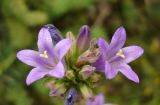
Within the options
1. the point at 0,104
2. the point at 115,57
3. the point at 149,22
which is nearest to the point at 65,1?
the point at 149,22

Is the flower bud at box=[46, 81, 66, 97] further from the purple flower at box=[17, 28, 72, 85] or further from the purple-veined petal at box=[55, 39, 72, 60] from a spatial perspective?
the purple-veined petal at box=[55, 39, 72, 60]

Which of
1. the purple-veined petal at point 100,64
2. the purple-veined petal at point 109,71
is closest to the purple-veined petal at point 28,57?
the purple-veined petal at point 100,64

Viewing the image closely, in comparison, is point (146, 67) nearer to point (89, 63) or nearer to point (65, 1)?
point (65, 1)

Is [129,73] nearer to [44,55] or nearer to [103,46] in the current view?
[103,46]

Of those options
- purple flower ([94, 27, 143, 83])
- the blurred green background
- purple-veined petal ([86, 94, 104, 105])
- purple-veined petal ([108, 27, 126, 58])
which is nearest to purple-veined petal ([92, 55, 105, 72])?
purple flower ([94, 27, 143, 83])

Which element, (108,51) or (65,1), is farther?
(65,1)

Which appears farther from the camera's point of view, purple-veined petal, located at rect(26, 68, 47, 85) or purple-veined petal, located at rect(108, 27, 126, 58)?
purple-veined petal, located at rect(108, 27, 126, 58)

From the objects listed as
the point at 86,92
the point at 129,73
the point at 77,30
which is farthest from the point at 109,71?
the point at 77,30

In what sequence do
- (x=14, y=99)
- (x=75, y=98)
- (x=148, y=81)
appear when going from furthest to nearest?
(x=148, y=81) < (x=14, y=99) < (x=75, y=98)

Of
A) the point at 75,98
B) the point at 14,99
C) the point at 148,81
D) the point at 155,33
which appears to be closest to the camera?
the point at 75,98
